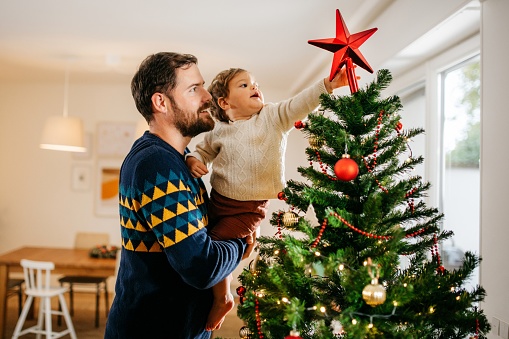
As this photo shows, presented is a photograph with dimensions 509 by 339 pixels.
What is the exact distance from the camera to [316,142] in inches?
44.7

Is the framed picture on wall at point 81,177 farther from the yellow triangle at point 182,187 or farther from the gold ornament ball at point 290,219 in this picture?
the gold ornament ball at point 290,219

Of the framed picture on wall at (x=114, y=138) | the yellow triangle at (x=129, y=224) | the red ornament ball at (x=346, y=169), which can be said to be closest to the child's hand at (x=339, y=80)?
the red ornament ball at (x=346, y=169)

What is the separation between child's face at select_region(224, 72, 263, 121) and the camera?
5.16 feet

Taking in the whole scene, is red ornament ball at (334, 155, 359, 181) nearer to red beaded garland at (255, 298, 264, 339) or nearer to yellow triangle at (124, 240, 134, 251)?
red beaded garland at (255, 298, 264, 339)

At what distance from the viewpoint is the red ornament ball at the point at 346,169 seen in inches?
38.9

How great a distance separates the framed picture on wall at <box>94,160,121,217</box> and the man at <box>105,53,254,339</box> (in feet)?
17.2

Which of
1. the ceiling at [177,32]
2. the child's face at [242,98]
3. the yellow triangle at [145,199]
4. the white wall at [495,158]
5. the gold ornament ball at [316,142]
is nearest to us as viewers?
the gold ornament ball at [316,142]

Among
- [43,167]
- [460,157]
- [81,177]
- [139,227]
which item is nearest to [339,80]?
[139,227]

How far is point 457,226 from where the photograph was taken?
9.16ft

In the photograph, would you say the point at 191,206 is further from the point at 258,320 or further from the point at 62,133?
the point at 62,133

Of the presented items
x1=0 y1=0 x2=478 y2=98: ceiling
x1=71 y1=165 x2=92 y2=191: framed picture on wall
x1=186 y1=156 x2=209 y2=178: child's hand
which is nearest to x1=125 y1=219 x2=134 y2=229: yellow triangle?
x1=186 y1=156 x2=209 y2=178: child's hand

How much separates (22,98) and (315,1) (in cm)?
496

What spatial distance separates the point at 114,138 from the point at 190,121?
5.33 meters

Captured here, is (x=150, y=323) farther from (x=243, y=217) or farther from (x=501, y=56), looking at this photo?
(x=501, y=56)
